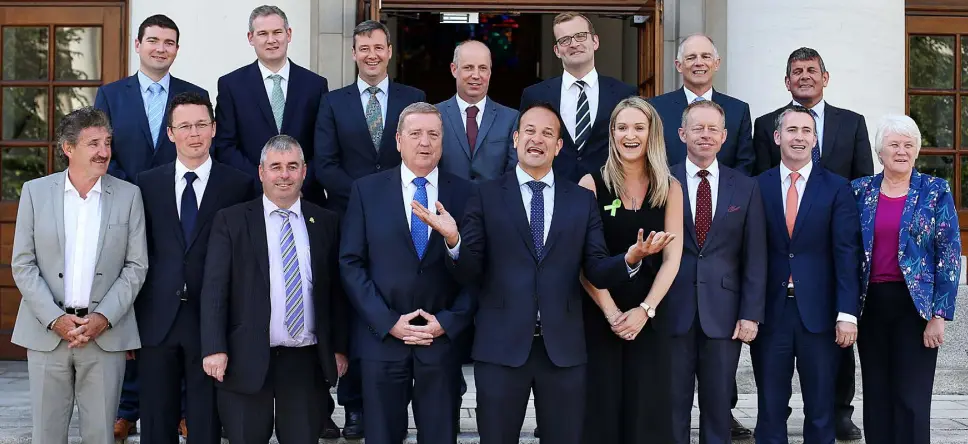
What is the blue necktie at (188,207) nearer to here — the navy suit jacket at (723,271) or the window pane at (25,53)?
the navy suit jacket at (723,271)

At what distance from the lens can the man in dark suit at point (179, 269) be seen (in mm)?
5094

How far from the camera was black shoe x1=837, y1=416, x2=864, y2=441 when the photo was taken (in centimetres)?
595

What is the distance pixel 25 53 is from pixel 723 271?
579cm

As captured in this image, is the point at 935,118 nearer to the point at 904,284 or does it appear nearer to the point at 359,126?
the point at 904,284

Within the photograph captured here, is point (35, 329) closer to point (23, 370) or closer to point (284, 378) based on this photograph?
point (284, 378)

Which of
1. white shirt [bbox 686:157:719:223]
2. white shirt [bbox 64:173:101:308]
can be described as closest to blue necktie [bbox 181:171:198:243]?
white shirt [bbox 64:173:101:308]

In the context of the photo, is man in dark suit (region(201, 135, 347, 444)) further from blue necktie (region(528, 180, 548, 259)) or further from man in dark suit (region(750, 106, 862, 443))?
man in dark suit (region(750, 106, 862, 443))

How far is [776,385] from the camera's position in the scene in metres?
5.27

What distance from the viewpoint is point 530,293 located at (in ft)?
15.4

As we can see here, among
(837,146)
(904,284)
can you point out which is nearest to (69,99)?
(837,146)

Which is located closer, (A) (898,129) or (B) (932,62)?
(A) (898,129)

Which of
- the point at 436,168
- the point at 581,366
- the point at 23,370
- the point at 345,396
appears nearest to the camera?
the point at 581,366

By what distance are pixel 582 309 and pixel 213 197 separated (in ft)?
5.91

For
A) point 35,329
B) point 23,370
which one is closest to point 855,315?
point 35,329
